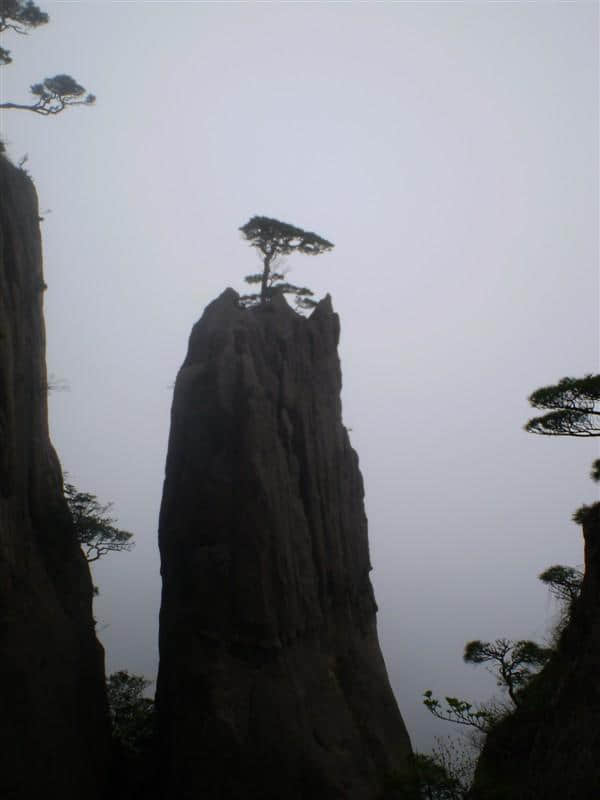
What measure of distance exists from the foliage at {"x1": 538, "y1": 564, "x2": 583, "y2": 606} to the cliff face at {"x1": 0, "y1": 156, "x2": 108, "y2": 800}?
60.2 ft

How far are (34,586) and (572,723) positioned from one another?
1755 centimetres

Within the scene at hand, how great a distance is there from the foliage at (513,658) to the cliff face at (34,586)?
17558mm

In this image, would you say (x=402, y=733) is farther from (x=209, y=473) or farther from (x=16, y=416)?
(x=16, y=416)

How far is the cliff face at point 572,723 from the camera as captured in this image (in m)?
10.5

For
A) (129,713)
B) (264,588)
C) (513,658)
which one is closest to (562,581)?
(513,658)

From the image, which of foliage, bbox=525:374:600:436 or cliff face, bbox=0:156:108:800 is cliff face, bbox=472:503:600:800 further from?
cliff face, bbox=0:156:108:800

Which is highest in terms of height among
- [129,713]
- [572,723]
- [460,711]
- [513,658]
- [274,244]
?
[274,244]

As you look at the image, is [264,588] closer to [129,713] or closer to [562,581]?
[129,713]

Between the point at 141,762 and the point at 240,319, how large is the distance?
742 inches

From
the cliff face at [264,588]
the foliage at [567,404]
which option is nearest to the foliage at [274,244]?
the cliff face at [264,588]

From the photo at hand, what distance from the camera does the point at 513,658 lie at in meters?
26.6

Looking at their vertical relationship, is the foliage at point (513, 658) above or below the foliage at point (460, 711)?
above

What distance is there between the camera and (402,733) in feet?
76.5

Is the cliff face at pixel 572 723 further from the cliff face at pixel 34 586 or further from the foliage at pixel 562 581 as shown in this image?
the cliff face at pixel 34 586
